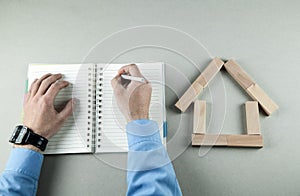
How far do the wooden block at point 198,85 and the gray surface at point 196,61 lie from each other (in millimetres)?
25

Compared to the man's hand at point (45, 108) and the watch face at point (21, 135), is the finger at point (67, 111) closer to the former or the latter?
the man's hand at point (45, 108)

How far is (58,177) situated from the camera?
916mm

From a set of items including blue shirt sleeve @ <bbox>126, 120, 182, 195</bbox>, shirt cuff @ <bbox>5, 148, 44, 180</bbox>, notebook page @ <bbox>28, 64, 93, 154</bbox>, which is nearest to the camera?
blue shirt sleeve @ <bbox>126, 120, 182, 195</bbox>

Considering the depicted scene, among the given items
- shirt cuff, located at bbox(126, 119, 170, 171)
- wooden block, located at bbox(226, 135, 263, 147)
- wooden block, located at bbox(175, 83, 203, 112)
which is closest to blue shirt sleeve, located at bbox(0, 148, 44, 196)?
shirt cuff, located at bbox(126, 119, 170, 171)

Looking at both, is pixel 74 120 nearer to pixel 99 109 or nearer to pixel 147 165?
pixel 99 109

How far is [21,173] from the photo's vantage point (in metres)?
0.82

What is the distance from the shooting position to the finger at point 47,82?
0.93 m

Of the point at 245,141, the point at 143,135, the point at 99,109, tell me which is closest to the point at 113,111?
the point at 99,109

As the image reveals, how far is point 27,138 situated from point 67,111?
0.13m

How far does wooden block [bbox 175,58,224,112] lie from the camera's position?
943 millimetres

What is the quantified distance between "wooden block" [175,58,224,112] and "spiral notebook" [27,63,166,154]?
0.20 feet

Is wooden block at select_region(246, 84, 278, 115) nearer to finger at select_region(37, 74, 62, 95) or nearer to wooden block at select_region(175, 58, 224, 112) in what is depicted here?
wooden block at select_region(175, 58, 224, 112)

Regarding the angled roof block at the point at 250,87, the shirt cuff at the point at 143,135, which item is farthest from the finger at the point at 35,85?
the angled roof block at the point at 250,87

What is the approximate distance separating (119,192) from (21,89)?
0.44 meters
